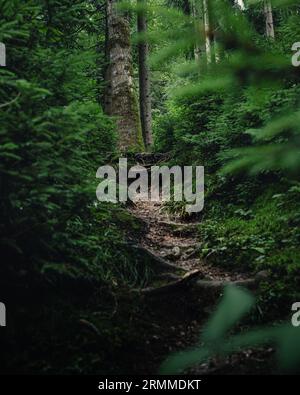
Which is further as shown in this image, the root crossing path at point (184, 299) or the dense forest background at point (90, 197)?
the root crossing path at point (184, 299)

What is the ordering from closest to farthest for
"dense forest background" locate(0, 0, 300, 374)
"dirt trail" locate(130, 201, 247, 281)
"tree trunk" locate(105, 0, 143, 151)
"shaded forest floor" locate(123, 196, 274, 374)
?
"dense forest background" locate(0, 0, 300, 374) < "shaded forest floor" locate(123, 196, 274, 374) < "dirt trail" locate(130, 201, 247, 281) < "tree trunk" locate(105, 0, 143, 151)

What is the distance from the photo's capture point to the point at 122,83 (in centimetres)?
1180

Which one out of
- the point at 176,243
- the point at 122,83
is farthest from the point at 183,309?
the point at 122,83

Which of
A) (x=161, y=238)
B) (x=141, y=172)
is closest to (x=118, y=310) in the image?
(x=161, y=238)

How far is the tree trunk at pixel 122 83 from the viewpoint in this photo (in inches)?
463

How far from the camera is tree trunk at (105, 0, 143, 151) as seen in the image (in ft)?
38.6

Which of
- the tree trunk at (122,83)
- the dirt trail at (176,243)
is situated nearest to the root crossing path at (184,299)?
the dirt trail at (176,243)

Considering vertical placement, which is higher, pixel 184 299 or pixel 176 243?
pixel 176 243

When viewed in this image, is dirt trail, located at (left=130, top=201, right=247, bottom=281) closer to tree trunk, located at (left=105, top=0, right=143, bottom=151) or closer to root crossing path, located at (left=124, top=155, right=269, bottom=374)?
root crossing path, located at (left=124, top=155, right=269, bottom=374)

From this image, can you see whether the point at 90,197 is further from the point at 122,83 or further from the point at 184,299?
the point at 122,83

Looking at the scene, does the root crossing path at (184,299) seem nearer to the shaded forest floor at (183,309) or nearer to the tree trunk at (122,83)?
the shaded forest floor at (183,309)

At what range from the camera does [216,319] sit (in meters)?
1.26

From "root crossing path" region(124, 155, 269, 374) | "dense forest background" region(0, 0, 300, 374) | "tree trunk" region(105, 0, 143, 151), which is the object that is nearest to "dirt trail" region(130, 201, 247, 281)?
"root crossing path" region(124, 155, 269, 374)

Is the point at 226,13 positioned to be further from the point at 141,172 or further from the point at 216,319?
the point at 141,172
